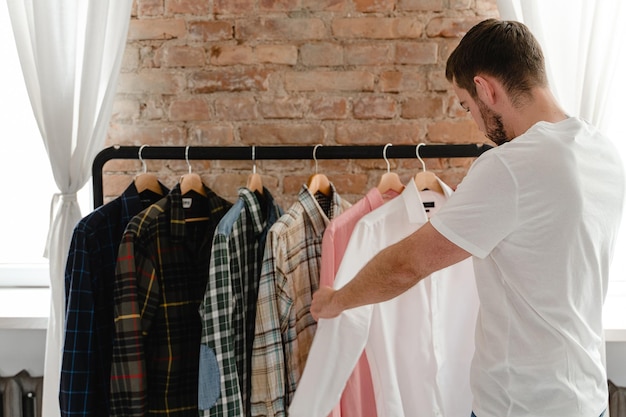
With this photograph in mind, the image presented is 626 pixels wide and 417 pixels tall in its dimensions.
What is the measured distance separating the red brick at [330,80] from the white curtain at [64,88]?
558 mm

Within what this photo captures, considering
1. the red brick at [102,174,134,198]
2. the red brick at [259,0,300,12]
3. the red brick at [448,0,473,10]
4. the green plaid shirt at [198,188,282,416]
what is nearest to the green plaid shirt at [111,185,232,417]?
the green plaid shirt at [198,188,282,416]

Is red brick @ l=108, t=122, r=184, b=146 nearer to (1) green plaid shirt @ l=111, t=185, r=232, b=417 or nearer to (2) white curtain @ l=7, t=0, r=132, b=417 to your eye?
(2) white curtain @ l=7, t=0, r=132, b=417

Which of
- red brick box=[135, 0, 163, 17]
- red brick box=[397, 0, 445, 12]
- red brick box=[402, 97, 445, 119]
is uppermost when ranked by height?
red brick box=[135, 0, 163, 17]

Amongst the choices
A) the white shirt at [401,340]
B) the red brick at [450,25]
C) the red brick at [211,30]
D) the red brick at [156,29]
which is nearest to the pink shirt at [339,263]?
the white shirt at [401,340]

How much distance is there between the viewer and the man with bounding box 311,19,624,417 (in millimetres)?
1049

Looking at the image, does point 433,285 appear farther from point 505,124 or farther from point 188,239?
point 188,239

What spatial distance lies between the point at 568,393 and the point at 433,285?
17.5 inches

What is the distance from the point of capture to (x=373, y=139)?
1.89 m

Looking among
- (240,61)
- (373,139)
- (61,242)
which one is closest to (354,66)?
(373,139)

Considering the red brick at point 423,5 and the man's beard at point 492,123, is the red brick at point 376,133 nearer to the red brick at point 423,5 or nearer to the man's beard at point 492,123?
the red brick at point 423,5

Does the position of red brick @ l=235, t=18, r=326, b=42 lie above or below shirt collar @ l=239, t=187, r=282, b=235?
above

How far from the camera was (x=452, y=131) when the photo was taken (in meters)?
1.88

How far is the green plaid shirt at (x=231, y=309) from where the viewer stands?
53.9 inches

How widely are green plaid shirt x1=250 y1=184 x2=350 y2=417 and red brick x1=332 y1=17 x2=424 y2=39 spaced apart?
23.8 inches
